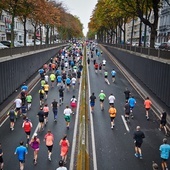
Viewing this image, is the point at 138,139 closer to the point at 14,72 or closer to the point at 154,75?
the point at 154,75

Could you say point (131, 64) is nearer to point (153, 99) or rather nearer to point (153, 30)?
point (153, 30)

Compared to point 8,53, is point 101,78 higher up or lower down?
lower down

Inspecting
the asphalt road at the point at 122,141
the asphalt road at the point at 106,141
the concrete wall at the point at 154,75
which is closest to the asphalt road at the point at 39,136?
the asphalt road at the point at 106,141

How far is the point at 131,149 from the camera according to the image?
48.2ft

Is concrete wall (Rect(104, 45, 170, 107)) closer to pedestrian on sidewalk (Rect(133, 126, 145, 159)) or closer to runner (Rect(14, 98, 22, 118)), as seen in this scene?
pedestrian on sidewalk (Rect(133, 126, 145, 159))

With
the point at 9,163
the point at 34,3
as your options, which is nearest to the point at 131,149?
the point at 9,163

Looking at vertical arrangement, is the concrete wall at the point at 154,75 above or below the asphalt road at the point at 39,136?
above

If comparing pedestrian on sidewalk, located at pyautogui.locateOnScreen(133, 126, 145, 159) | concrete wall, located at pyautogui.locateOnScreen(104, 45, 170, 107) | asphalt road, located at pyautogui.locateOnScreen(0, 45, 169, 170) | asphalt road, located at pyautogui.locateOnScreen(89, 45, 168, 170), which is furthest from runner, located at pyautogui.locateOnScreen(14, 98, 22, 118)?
concrete wall, located at pyautogui.locateOnScreen(104, 45, 170, 107)

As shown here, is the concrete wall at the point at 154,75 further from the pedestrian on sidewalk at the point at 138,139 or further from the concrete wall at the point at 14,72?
the concrete wall at the point at 14,72

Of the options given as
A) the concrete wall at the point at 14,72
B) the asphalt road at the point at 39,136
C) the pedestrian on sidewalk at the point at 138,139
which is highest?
the concrete wall at the point at 14,72

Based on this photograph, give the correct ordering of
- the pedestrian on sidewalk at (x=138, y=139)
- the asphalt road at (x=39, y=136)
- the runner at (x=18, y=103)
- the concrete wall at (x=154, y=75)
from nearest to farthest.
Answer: the asphalt road at (x=39, y=136), the pedestrian on sidewalk at (x=138, y=139), the runner at (x=18, y=103), the concrete wall at (x=154, y=75)

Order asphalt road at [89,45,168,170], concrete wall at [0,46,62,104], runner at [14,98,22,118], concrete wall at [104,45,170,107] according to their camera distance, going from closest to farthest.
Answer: asphalt road at [89,45,168,170]
runner at [14,98,22,118]
concrete wall at [104,45,170,107]
concrete wall at [0,46,62,104]

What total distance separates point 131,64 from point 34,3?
699 inches

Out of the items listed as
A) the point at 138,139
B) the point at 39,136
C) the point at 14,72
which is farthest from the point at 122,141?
the point at 14,72
